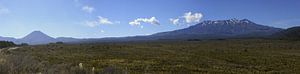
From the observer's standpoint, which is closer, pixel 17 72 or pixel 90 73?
pixel 17 72

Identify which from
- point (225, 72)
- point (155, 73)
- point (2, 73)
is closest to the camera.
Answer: point (2, 73)

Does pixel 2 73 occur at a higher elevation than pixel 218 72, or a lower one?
higher

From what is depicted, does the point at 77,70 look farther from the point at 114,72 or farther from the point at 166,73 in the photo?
the point at 166,73

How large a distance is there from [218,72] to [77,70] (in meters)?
16.9

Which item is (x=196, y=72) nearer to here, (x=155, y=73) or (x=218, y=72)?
(x=218, y=72)

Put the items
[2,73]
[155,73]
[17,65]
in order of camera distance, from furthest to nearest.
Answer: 1. [155,73]
2. [17,65]
3. [2,73]

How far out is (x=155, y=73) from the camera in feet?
92.1

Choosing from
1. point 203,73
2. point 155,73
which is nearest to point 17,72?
point 155,73

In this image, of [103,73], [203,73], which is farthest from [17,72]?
[203,73]

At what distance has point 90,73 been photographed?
14.9 metres

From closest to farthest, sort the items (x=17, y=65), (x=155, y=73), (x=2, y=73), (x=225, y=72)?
(x=2, y=73) < (x=17, y=65) < (x=155, y=73) < (x=225, y=72)

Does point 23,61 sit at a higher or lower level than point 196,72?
higher

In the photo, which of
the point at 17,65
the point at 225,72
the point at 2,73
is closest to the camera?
the point at 2,73

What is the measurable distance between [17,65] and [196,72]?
17110 millimetres
